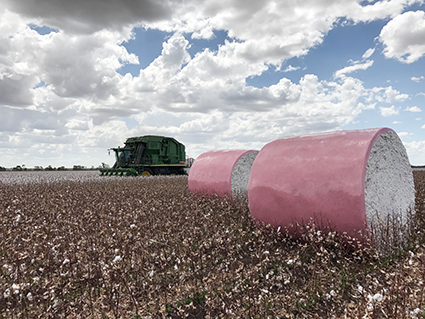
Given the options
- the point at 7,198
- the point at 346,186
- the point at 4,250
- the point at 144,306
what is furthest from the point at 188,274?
the point at 7,198

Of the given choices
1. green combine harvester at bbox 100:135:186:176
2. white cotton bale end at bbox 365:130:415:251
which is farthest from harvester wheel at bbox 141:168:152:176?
white cotton bale end at bbox 365:130:415:251

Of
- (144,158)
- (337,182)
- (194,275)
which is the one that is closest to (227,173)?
(337,182)

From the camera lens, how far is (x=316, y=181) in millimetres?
5637

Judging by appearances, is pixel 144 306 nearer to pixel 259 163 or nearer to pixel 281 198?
pixel 281 198

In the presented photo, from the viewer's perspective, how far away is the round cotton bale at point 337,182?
5301mm

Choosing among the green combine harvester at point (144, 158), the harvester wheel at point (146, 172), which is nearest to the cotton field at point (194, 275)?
the harvester wheel at point (146, 172)

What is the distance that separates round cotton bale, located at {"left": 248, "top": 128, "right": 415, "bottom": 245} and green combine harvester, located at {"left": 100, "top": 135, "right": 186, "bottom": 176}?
18.3m

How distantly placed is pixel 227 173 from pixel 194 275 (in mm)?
5525

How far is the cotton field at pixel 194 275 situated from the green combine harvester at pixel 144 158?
1715cm

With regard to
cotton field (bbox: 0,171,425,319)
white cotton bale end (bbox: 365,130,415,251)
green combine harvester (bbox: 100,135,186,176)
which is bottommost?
cotton field (bbox: 0,171,425,319)

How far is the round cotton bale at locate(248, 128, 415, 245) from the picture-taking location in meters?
5.30

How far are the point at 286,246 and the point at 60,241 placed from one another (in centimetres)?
416

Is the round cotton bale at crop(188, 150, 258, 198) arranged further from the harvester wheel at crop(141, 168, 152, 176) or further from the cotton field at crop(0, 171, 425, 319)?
the harvester wheel at crop(141, 168, 152, 176)

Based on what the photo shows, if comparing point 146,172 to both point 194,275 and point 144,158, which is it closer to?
point 144,158
